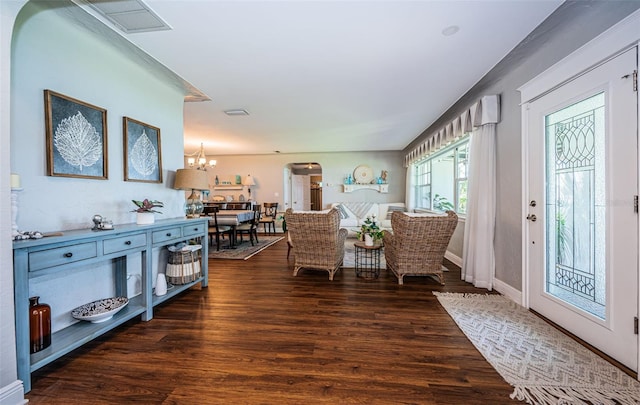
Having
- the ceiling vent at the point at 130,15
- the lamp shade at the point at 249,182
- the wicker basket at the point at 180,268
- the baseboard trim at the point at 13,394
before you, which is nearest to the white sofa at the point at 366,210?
the lamp shade at the point at 249,182

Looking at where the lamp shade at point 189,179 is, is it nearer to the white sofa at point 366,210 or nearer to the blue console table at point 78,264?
the blue console table at point 78,264

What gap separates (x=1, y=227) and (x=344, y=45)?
2618 millimetres

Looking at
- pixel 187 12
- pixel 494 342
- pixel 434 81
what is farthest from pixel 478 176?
pixel 187 12

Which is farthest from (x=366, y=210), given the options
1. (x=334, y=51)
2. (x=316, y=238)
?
(x=334, y=51)

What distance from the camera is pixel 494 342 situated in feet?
6.41

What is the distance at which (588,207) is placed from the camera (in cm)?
194

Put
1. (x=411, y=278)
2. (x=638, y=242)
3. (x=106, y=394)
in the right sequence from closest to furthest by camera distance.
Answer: (x=106, y=394), (x=638, y=242), (x=411, y=278)

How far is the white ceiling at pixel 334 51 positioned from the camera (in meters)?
1.92

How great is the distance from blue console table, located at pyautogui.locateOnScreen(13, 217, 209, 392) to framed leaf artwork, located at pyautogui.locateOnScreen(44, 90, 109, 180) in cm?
51

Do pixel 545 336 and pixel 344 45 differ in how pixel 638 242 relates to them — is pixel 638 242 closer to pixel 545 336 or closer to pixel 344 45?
pixel 545 336

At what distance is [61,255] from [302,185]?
8543 mm

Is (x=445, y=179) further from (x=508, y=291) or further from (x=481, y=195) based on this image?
(x=508, y=291)

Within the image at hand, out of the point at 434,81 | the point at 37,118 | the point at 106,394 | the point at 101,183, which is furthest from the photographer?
the point at 434,81

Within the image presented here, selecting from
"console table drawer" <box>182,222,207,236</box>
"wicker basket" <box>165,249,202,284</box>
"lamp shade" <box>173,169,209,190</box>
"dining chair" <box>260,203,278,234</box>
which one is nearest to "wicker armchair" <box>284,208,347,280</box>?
"console table drawer" <box>182,222,207,236</box>
